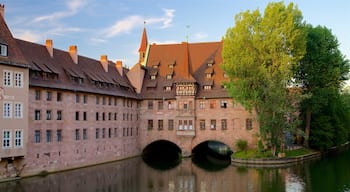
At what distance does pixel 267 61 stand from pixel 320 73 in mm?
9866

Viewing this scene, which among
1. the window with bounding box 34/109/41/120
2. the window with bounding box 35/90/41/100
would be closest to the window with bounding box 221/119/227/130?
the window with bounding box 34/109/41/120

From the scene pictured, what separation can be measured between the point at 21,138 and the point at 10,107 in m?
2.97

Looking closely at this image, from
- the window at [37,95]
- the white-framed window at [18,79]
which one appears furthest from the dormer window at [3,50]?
the window at [37,95]

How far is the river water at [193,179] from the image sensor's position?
31734 millimetres

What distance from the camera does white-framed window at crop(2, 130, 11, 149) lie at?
111 feet

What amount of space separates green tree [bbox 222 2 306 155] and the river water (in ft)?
20.7

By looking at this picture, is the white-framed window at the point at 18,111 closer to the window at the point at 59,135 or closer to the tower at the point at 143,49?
the window at the point at 59,135

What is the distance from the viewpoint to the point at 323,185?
32844 mm

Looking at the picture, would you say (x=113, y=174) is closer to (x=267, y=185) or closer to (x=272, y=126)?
(x=267, y=185)

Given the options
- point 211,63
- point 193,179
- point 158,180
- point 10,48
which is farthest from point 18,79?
point 211,63

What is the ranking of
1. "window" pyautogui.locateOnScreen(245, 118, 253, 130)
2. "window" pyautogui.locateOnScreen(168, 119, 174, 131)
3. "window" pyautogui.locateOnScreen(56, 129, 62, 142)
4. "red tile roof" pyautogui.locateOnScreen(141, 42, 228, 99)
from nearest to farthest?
1. "window" pyautogui.locateOnScreen(56, 129, 62, 142)
2. "window" pyautogui.locateOnScreen(245, 118, 253, 130)
3. "red tile roof" pyautogui.locateOnScreen(141, 42, 228, 99)
4. "window" pyautogui.locateOnScreen(168, 119, 174, 131)

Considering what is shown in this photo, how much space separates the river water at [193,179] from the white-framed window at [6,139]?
3.18m

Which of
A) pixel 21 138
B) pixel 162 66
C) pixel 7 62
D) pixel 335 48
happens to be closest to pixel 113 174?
pixel 21 138

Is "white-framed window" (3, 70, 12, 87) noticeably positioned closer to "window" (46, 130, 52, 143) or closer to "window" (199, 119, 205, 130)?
"window" (46, 130, 52, 143)
